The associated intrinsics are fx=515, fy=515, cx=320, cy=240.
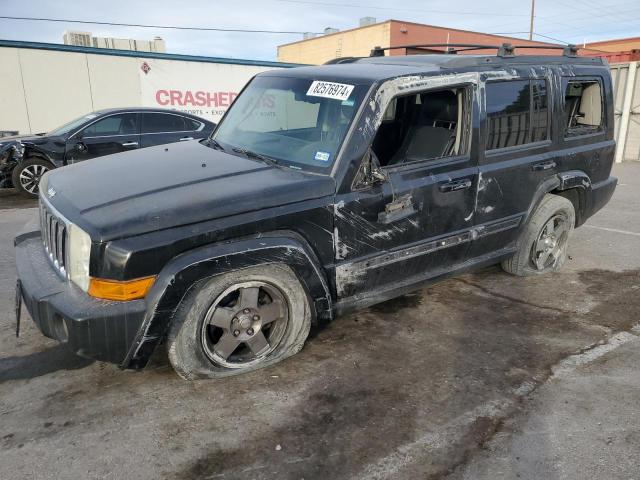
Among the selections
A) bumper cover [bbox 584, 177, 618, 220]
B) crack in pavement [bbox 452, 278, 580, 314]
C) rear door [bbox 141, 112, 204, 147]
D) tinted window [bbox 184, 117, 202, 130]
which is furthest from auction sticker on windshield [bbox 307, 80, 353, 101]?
tinted window [bbox 184, 117, 202, 130]

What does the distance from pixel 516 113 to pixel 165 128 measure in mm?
6756

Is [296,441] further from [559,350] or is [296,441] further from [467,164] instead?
[467,164]

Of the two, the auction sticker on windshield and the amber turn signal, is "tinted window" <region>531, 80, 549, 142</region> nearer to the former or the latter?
the auction sticker on windshield

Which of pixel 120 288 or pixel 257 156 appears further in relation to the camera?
pixel 257 156

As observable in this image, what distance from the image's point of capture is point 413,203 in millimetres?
3516

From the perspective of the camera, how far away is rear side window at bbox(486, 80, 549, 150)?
3969 millimetres

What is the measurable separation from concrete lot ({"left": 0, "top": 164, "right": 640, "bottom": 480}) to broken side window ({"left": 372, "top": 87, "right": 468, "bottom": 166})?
4.13ft

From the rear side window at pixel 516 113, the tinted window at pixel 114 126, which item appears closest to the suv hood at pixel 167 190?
the rear side window at pixel 516 113

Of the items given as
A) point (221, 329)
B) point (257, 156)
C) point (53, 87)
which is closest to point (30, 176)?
point (53, 87)

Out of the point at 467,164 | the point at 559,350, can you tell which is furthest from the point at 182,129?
the point at 559,350

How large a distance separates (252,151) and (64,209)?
1309 mm

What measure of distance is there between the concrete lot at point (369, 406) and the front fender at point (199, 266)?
41 centimetres

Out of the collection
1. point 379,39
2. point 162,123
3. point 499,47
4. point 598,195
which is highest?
point 379,39

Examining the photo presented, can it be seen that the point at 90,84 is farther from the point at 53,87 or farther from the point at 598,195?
the point at 598,195
